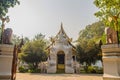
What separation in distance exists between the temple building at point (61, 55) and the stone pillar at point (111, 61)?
17.8m

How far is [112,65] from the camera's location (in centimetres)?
764

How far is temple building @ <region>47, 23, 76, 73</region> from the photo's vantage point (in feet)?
84.7

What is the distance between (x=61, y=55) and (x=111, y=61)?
67.9 ft

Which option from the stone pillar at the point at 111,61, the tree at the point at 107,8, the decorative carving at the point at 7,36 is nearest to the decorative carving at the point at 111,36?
the stone pillar at the point at 111,61

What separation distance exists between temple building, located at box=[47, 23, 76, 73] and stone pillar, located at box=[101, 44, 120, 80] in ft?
58.3

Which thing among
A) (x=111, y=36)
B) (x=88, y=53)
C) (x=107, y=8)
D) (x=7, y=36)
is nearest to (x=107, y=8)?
(x=107, y=8)

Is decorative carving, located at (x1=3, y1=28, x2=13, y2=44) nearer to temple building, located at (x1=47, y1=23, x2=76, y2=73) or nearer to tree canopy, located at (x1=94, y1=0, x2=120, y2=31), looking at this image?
tree canopy, located at (x1=94, y1=0, x2=120, y2=31)

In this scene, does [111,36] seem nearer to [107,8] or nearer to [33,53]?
[107,8]

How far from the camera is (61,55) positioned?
28172mm

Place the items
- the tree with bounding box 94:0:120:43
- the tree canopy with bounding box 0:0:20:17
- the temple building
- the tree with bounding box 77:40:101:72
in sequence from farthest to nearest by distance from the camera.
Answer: the temple building < the tree with bounding box 77:40:101:72 < the tree canopy with bounding box 0:0:20:17 < the tree with bounding box 94:0:120:43

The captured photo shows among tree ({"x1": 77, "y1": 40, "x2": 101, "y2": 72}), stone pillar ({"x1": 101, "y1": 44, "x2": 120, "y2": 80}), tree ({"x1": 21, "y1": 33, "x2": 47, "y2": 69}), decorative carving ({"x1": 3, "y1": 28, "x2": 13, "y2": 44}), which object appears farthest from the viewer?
tree ({"x1": 77, "y1": 40, "x2": 101, "y2": 72})

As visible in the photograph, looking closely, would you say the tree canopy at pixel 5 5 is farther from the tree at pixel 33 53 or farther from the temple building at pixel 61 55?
the temple building at pixel 61 55

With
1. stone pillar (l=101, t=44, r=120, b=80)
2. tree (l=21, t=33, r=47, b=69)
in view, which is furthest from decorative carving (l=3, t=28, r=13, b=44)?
tree (l=21, t=33, r=47, b=69)

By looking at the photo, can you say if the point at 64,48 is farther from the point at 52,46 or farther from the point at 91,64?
the point at 91,64
